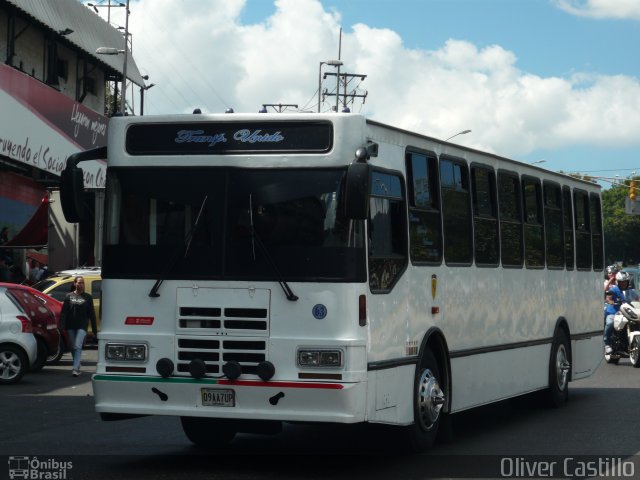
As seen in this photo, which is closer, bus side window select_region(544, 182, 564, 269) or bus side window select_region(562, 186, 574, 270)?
bus side window select_region(544, 182, 564, 269)

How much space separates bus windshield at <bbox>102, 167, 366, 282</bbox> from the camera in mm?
10648

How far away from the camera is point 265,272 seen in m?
10.7

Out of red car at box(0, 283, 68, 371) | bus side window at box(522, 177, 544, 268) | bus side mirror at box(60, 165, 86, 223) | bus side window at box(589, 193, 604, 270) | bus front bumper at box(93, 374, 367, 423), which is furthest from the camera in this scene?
red car at box(0, 283, 68, 371)

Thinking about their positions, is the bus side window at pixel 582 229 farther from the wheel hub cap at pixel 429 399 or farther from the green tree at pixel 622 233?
the green tree at pixel 622 233

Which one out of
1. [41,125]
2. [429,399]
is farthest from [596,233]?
[41,125]

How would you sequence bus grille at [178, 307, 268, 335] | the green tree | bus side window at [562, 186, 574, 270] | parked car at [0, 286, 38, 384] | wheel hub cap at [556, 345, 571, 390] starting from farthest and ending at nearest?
the green tree, parked car at [0, 286, 38, 384], bus side window at [562, 186, 574, 270], wheel hub cap at [556, 345, 571, 390], bus grille at [178, 307, 268, 335]

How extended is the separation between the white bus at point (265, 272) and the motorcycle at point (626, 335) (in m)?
13.6

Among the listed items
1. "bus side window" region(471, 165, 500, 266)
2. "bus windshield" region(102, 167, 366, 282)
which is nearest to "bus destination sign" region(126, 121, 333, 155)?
"bus windshield" region(102, 167, 366, 282)

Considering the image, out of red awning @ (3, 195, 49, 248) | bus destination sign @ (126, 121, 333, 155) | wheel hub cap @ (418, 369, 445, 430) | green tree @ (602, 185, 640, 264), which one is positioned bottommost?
wheel hub cap @ (418, 369, 445, 430)

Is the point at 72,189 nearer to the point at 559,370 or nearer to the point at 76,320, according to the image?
the point at 559,370

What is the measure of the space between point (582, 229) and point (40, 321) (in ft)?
31.7

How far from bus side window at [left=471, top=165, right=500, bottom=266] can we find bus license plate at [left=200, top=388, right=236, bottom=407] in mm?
3981

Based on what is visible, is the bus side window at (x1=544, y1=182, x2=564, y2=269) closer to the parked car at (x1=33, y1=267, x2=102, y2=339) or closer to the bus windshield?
the bus windshield

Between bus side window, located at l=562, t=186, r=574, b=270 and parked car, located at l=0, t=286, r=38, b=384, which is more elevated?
bus side window, located at l=562, t=186, r=574, b=270
